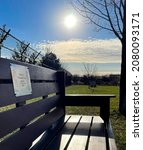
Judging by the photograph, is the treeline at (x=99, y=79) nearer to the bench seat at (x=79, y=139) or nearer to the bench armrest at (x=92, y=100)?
the bench armrest at (x=92, y=100)

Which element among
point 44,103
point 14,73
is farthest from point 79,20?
point 14,73

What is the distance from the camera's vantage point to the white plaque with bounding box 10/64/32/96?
2.12 meters

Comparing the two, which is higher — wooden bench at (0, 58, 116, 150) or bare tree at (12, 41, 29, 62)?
bare tree at (12, 41, 29, 62)

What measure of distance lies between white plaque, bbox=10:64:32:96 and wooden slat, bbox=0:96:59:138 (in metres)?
0.12

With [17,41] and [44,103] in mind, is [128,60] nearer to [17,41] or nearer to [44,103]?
[44,103]

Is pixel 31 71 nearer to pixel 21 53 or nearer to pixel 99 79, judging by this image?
pixel 21 53

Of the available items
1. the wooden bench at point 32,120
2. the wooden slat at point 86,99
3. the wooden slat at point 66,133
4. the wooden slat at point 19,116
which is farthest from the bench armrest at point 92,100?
the wooden slat at point 19,116

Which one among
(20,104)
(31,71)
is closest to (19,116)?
(20,104)

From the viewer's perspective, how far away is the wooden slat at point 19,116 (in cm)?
183

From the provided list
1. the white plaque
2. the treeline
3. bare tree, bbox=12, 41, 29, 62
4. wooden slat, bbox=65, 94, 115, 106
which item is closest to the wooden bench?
the white plaque

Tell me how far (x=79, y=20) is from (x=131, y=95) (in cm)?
819

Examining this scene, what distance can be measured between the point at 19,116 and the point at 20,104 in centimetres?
12

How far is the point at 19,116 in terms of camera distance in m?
2.12

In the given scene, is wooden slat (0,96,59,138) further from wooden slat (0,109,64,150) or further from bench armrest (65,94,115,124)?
bench armrest (65,94,115,124)
